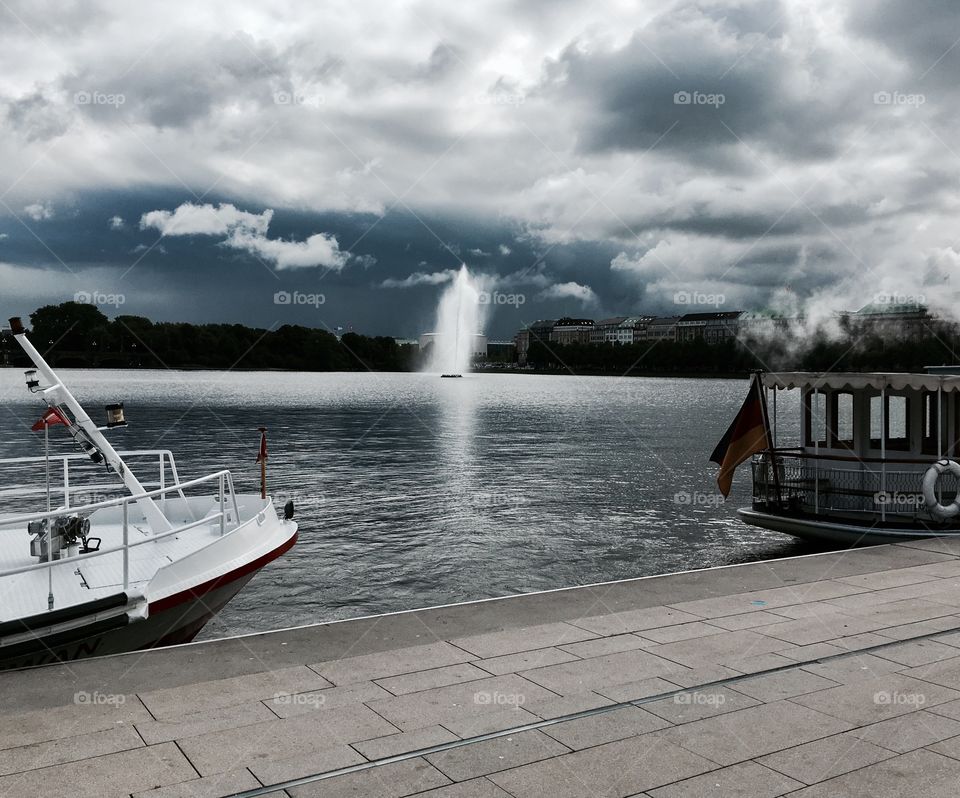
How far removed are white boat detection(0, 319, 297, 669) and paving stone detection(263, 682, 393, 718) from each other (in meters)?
3.58

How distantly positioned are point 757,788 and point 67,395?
11.7 meters

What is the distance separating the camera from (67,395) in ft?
45.8

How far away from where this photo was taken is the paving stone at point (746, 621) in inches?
408

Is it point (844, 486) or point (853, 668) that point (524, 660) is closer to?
point (853, 668)

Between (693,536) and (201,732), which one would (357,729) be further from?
(693,536)

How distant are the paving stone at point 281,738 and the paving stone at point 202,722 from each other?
11 cm

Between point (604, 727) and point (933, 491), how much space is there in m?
14.4

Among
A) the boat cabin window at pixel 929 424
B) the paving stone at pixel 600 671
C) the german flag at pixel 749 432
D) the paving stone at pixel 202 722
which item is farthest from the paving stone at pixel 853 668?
the boat cabin window at pixel 929 424

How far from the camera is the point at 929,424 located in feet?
69.6

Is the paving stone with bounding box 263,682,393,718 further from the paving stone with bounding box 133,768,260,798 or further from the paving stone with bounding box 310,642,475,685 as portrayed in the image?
the paving stone with bounding box 133,768,260,798

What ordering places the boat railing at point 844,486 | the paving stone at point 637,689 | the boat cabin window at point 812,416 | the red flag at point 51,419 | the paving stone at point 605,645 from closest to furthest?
the paving stone at point 637,689, the paving stone at point 605,645, the red flag at point 51,419, the boat railing at point 844,486, the boat cabin window at point 812,416

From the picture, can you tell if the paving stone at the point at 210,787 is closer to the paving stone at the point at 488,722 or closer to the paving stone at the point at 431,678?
the paving stone at the point at 488,722

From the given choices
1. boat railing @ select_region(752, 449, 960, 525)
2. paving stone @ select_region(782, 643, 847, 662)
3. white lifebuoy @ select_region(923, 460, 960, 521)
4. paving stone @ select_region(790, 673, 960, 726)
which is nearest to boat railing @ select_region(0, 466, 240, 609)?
paving stone @ select_region(782, 643, 847, 662)

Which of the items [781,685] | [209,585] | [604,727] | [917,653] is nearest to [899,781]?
[781,685]
